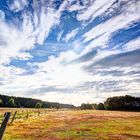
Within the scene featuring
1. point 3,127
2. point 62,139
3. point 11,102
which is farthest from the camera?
point 11,102

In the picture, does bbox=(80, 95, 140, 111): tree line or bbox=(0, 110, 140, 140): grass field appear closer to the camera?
bbox=(0, 110, 140, 140): grass field

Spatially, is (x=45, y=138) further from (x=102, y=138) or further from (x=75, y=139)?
(x=102, y=138)

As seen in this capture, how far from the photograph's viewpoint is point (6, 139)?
25141 millimetres

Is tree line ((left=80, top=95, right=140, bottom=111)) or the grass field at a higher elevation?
tree line ((left=80, top=95, right=140, bottom=111))

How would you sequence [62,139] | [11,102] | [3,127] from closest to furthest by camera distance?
[3,127]
[62,139]
[11,102]

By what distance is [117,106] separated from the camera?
179875 mm

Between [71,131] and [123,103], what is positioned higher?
[123,103]

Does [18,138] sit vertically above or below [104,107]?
below

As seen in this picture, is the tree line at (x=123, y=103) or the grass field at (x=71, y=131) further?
the tree line at (x=123, y=103)

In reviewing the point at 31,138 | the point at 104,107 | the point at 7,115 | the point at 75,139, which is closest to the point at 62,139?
the point at 75,139

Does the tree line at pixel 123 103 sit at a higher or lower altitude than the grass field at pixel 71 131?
higher

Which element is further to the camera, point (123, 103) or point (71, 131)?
point (123, 103)

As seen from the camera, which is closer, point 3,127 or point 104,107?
point 3,127

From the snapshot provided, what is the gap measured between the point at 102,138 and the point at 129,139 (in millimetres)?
2574
